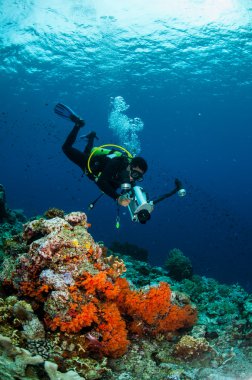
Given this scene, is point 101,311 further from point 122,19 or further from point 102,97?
point 102,97

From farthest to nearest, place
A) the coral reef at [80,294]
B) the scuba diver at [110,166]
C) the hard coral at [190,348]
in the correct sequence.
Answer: the scuba diver at [110,166], the hard coral at [190,348], the coral reef at [80,294]

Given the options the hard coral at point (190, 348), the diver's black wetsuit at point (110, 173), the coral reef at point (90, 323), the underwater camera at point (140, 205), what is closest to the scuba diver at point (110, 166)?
the diver's black wetsuit at point (110, 173)

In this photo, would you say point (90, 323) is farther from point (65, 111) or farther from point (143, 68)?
point (143, 68)

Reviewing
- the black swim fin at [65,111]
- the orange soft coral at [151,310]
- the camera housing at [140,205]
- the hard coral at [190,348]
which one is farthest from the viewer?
the black swim fin at [65,111]

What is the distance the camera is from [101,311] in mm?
3998

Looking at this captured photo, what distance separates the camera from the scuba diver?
6.41 m

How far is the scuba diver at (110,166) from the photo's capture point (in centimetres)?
641

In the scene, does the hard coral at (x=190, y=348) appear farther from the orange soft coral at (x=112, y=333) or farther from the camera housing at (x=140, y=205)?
the camera housing at (x=140, y=205)

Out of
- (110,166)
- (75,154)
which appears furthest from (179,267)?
(110,166)

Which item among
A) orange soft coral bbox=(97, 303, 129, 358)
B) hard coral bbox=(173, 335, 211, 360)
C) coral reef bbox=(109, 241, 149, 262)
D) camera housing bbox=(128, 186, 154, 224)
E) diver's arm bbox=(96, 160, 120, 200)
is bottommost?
orange soft coral bbox=(97, 303, 129, 358)

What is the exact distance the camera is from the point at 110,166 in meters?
6.90

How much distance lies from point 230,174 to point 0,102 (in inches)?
2129

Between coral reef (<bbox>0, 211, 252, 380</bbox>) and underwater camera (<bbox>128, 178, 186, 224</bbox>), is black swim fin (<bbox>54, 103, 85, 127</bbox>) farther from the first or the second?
coral reef (<bbox>0, 211, 252, 380</bbox>)

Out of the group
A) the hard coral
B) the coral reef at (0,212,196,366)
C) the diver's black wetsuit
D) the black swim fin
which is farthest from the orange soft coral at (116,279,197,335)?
the black swim fin
